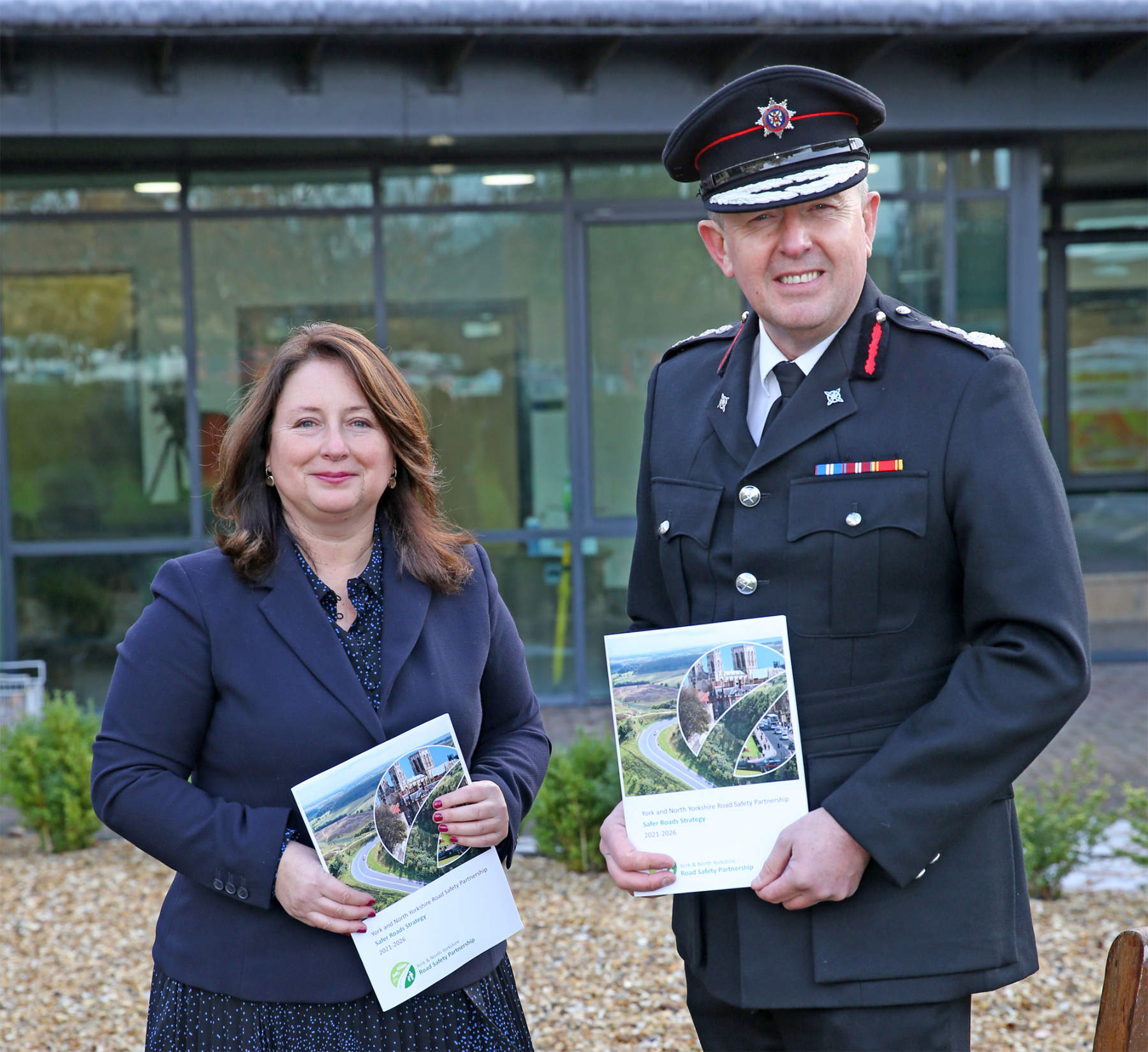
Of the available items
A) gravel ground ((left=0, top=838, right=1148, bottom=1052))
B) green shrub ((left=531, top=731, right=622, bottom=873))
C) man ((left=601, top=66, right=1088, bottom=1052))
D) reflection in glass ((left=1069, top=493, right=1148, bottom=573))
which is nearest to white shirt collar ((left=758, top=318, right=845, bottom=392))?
man ((left=601, top=66, right=1088, bottom=1052))

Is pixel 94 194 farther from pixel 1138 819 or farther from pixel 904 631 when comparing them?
pixel 904 631

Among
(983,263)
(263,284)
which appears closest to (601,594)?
(263,284)

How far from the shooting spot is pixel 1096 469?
33.7 feet

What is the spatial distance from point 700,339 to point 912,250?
6454 millimetres

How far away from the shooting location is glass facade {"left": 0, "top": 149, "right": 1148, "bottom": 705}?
8.22 m

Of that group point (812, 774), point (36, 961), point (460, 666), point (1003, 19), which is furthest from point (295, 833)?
point (1003, 19)

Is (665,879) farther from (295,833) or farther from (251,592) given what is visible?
(251,592)

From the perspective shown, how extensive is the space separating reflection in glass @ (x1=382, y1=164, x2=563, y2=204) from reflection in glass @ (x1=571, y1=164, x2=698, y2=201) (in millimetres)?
148

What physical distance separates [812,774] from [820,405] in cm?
57

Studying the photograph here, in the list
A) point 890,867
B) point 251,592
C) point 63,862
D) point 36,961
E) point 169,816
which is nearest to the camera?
point 890,867

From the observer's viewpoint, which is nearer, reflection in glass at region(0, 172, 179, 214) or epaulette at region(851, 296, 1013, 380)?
epaulette at region(851, 296, 1013, 380)

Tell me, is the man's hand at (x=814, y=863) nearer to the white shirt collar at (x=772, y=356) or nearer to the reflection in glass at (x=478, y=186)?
the white shirt collar at (x=772, y=356)

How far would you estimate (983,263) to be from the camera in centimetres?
834

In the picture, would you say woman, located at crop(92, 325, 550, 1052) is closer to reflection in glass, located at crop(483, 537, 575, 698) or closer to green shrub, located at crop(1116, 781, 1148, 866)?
green shrub, located at crop(1116, 781, 1148, 866)
